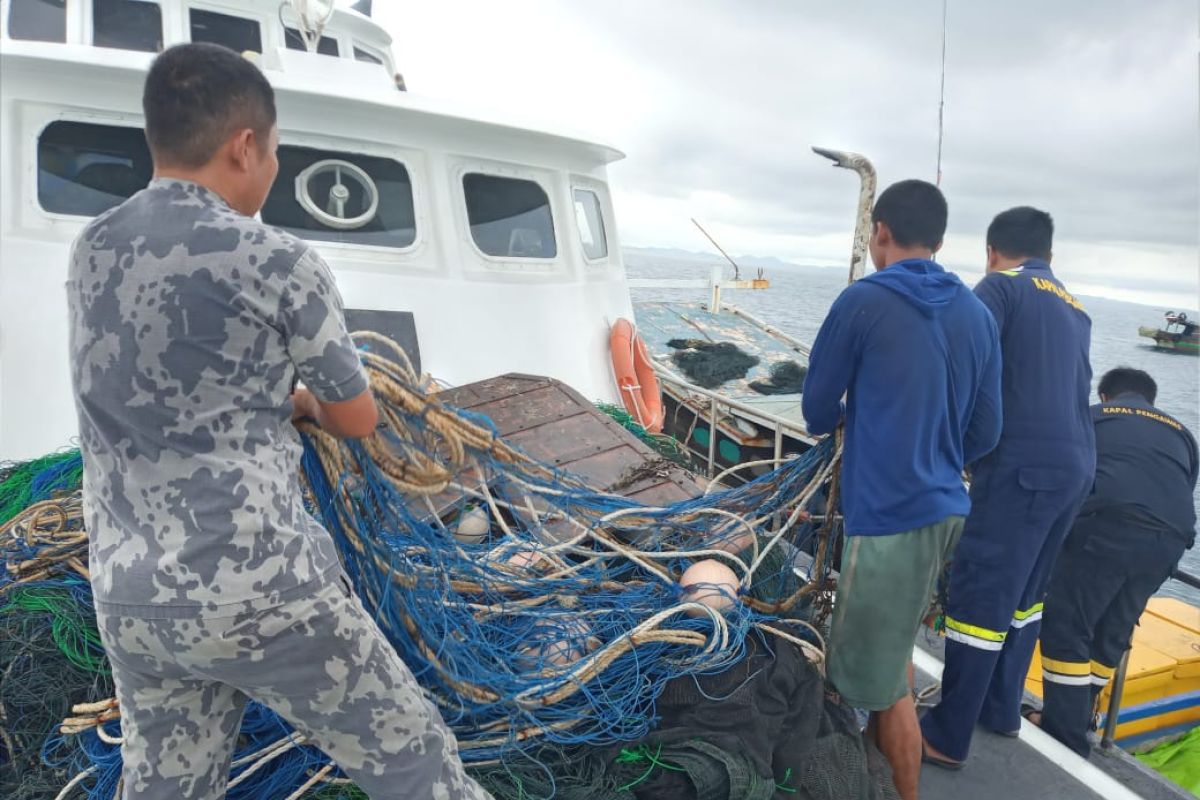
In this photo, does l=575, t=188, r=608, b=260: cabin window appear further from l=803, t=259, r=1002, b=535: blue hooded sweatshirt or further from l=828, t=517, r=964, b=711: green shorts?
l=828, t=517, r=964, b=711: green shorts

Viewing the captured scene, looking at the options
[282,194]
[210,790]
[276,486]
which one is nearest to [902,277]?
[276,486]

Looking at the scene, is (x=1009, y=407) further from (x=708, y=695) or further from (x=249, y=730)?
(x=249, y=730)

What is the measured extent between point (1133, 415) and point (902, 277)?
8.69ft

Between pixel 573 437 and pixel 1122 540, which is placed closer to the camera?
pixel 573 437

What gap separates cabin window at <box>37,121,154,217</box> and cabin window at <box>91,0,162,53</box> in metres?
2.16

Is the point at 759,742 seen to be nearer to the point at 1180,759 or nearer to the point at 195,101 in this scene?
the point at 195,101

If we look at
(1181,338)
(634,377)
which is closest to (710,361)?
(634,377)

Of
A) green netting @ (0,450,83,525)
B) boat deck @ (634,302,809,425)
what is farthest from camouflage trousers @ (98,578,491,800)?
boat deck @ (634,302,809,425)

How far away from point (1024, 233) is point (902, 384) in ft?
4.36

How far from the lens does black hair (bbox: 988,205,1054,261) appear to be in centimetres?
301

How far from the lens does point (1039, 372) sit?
2.76 metres

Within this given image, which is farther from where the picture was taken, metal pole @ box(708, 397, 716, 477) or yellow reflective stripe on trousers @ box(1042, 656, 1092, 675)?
metal pole @ box(708, 397, 716, 477)

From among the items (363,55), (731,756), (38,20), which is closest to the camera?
(731,756)

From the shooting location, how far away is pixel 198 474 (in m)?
1.39
